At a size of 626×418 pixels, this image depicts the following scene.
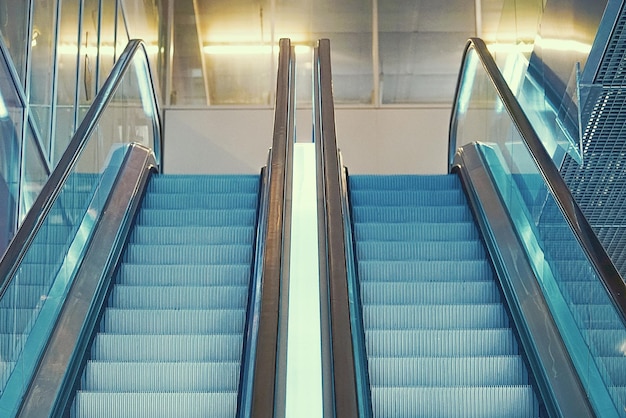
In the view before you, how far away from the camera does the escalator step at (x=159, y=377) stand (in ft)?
17.2

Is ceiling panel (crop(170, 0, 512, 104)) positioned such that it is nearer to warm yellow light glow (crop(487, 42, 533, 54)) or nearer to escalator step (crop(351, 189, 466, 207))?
warm yellow light glow (crop(487, 42, 533, 54))

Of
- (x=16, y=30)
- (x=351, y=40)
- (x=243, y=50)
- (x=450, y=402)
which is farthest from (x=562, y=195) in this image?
(x=243, y=50)

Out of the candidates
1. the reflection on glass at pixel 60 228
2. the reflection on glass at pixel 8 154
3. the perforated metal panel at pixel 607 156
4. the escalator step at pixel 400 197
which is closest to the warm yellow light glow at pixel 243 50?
the reflection on glass at pixel 60 228

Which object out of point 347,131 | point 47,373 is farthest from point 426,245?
point 347,131

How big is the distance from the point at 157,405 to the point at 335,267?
3.67 ft

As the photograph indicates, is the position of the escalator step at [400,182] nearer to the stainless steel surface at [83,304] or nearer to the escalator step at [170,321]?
the stainless steel surface at [83,304]

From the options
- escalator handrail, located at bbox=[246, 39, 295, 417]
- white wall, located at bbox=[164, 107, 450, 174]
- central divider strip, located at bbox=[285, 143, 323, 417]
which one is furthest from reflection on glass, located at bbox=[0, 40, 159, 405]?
white wall, located at bbox=[164, 107, 450, 174]

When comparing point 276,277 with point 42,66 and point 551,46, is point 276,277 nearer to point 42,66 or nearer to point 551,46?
point 551,46

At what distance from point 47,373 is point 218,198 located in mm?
3201

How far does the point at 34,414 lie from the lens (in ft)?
14.9

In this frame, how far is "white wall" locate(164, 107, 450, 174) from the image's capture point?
44.5 feet

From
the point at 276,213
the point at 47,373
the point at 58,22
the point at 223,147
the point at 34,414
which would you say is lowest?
the point at 34,414

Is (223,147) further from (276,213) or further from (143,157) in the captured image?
(276,213)

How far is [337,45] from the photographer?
14.1m
